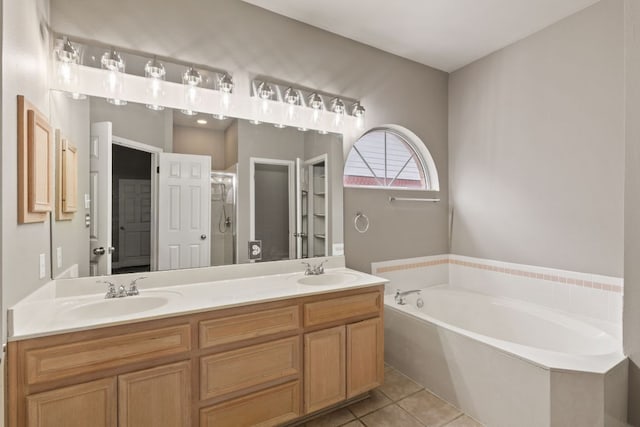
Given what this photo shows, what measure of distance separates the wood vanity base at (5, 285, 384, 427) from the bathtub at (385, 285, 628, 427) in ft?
1.52

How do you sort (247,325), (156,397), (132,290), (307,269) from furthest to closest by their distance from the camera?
(307,269)
(132,290)
(247,325)
(156,397)

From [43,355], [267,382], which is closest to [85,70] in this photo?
[43,355]

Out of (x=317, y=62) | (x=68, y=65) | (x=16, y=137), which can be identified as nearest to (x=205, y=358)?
(x=16, y=137)

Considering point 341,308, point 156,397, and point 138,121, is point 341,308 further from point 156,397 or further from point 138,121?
point 138,121

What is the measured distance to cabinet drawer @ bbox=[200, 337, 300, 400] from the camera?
152 cm

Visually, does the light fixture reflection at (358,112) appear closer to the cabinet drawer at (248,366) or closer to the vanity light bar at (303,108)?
the vanity light bar at (303,108)

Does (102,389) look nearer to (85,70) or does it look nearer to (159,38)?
(85,70)

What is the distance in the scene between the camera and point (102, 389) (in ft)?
4.28

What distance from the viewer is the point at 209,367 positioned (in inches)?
59.9

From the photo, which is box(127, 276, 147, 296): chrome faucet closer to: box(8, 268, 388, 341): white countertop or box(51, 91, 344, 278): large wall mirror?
box(8, 268, 388, 341): white countertop

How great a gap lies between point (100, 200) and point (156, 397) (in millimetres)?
1134

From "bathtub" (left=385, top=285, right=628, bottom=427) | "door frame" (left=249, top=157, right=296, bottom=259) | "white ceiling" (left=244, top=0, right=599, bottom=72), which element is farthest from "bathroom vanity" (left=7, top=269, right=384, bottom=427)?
"white ceiling" (left=244, top=0, right=599, bottom=72)

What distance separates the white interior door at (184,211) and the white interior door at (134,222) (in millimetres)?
73

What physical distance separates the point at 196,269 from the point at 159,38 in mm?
1528
